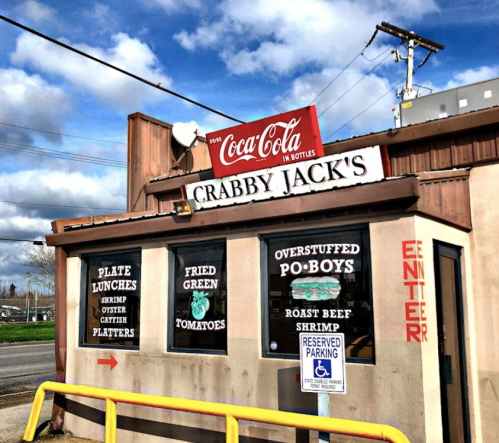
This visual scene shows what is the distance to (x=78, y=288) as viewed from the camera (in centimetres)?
840

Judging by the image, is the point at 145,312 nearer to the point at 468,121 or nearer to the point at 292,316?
the point at 292,316

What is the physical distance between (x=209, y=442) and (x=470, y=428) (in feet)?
10.1

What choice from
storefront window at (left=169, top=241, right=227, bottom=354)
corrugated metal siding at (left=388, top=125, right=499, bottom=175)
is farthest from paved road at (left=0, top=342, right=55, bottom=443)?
corrugated metal siding at (left=388, top=125, right=499, bottom=175)

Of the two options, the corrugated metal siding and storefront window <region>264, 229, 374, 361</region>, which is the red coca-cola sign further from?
storefront window <region>264, 229, 374, 361</region>

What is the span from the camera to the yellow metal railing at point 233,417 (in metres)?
4.42

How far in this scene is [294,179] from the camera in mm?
7277

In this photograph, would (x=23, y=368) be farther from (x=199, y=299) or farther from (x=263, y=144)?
(x=263, y=144)

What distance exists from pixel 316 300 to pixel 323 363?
129cm

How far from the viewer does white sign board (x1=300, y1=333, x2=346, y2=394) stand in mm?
4773

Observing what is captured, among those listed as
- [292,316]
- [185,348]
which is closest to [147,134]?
[185,348]

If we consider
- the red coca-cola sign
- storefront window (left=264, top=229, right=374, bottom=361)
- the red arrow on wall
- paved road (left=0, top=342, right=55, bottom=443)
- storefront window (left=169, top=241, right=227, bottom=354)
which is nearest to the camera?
storefront window (left=264, top=229, right=374, bottom=361)

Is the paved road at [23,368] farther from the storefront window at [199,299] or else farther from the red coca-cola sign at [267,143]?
the red coca-cola sign at [267,143]

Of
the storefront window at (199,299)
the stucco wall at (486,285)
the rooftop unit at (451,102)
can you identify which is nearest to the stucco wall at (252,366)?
the storefront window at (199,299)

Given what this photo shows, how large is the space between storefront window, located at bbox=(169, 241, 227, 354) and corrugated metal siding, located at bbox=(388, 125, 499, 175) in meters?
2.78
